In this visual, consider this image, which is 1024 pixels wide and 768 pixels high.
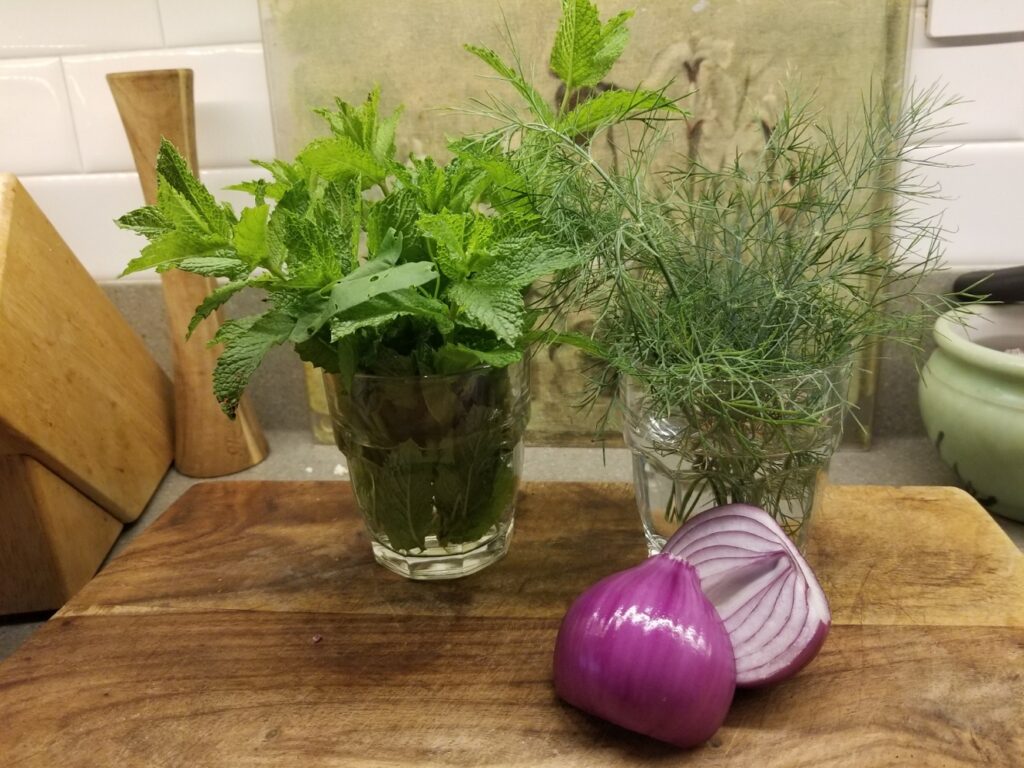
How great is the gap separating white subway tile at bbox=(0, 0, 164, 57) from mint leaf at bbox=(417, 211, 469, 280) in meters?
0.46

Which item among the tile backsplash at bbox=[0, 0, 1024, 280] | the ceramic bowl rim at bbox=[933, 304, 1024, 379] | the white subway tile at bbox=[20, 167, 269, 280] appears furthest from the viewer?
the white subway tile at bbox=[20, 167, 269, 280]

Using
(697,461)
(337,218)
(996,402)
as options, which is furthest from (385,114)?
(996,402)

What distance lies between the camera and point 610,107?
0.44 metres

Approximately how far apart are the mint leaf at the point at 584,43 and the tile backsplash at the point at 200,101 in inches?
11.3

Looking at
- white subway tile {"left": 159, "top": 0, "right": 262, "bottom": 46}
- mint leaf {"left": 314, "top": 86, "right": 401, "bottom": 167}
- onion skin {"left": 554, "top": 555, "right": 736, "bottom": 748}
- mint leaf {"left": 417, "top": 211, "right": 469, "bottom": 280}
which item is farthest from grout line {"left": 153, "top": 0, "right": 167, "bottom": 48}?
onion skin {"left": 554, "top": 555, "right": 736, "bottom": 748}

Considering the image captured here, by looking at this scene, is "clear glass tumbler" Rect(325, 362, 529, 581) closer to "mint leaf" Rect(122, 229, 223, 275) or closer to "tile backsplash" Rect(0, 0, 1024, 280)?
"mint leaf" Rect(122, 229, 223, 275)

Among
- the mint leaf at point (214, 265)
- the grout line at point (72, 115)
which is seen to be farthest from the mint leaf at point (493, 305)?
the grout line at point (72, 115)

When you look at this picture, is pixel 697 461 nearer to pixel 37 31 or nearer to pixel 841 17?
pixel 841 17

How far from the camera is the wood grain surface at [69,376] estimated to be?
0.54m

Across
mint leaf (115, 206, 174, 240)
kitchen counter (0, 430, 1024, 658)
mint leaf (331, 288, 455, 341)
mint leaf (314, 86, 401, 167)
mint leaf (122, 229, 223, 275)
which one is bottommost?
kitchen counter (0, 430, 1024, 658)

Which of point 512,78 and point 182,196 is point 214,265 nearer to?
point 182,196

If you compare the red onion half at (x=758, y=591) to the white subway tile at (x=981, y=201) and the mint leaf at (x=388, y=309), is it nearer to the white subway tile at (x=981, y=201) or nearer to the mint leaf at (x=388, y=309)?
the mint leaf at (x=388, y=309)

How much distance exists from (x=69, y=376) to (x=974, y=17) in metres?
0.73

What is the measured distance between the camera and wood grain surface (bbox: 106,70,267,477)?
0.62 metres
